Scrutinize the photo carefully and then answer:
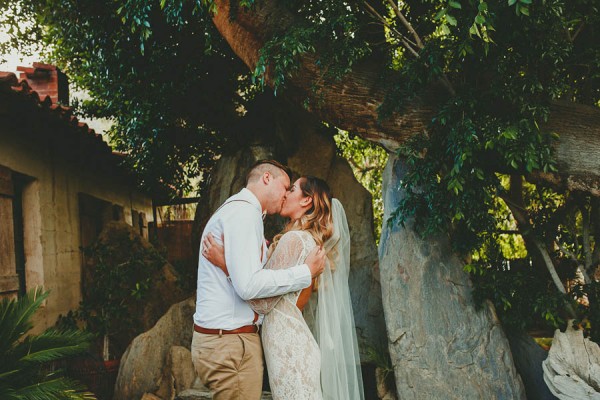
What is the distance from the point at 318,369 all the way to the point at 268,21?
12.6ft

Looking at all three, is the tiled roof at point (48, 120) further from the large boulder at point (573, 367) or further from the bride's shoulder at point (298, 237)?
the large boulder at point (573, 367)

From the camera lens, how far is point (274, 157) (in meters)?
7.71

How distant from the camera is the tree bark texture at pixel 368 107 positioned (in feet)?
15.7

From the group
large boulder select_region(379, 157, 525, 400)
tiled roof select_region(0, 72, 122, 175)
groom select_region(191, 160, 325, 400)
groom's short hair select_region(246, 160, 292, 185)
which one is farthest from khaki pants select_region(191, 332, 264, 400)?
tiled roof select_region(0, 72, 122, 175)

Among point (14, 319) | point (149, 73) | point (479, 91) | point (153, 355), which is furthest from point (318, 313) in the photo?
point (149, 73)

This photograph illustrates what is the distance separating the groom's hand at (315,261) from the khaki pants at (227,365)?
2.10ft

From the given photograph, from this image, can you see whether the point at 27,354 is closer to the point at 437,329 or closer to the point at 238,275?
the point at 238,275

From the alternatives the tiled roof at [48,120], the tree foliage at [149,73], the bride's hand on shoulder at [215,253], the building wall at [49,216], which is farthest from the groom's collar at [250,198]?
the building wall at [49,216]

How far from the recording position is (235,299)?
11.3 feet

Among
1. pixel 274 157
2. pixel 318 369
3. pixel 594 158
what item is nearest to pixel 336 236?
pixel 318 369

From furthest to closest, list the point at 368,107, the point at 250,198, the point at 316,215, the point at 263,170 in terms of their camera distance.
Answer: the point at 368,107
the point at 316,215
the point at 263,170
the point at 250,198

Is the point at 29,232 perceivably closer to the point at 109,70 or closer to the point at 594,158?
the point at 109,70

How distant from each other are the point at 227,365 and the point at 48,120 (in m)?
4.83

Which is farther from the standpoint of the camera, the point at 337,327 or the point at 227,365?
the point at 337,327
